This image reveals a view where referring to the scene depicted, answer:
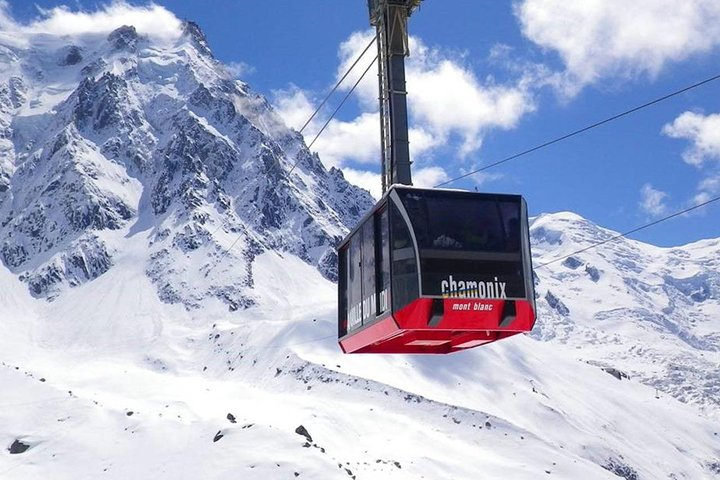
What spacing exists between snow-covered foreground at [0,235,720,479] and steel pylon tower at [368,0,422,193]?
62.0 meters

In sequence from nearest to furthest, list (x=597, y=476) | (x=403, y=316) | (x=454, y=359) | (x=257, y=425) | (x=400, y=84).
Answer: (x=403, y=316)
(x=400, y=84)
(x=257, y=425)
(x=597, y=476)
(x=454, y=359)

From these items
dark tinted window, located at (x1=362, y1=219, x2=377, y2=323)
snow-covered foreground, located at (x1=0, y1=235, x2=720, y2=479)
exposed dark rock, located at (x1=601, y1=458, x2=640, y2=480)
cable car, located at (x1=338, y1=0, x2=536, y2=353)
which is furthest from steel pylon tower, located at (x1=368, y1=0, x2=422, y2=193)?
exposed dark rock, located at (x1=601, y1=458, x2=640, y2=480)

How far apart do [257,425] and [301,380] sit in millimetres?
59741

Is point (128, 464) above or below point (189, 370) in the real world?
below

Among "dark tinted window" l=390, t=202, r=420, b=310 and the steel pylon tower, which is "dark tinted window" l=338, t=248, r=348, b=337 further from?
"dark tinted window" l=390, t=202, r=420, b=310

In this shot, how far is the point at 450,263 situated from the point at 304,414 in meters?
Answer: 103

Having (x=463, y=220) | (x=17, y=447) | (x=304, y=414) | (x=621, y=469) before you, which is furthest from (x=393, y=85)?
(x=621, y=469)

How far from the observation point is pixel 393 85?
18.4 meters

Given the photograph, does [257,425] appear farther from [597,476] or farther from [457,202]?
[457,202]

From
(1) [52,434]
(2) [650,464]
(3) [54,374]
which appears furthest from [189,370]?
(2) [650,464]

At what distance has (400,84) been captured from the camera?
18531mm

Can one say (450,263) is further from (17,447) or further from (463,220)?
(17,447)

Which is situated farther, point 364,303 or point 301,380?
point 301,380

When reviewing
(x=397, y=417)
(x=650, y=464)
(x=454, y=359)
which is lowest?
(x=650, y=464)
